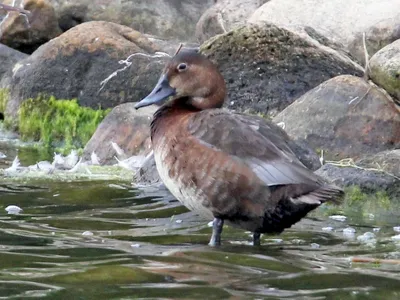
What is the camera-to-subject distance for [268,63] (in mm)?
10141

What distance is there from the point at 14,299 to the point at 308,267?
1560 millimetres

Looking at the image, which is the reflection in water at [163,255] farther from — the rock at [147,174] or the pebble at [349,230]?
the rock at [147,174]

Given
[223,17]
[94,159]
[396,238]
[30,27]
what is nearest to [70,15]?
[30,27]

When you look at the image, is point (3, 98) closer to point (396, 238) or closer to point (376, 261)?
point (396, 238)

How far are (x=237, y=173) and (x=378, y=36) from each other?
6620 mm

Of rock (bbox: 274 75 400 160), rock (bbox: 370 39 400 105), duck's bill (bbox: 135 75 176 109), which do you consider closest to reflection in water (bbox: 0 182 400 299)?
duck's bill (bbox: 135 75 176 109)

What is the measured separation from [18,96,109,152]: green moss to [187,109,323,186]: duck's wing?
5440 mm

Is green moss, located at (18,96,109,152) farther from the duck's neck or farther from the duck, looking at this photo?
the duck

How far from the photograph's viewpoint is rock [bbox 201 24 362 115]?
10.1 meters

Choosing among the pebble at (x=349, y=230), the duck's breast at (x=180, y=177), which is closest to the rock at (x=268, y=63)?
the pebble at (x=349, y=230)

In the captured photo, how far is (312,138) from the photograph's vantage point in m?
8.64

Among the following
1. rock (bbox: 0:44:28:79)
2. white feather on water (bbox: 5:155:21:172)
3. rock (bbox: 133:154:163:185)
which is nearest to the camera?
rock (bbox: 133:154:163:185)

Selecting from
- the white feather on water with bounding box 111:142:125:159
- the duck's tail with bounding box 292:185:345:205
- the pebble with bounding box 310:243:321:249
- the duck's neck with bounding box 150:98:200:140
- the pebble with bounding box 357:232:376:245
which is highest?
the duck's neck with bounding box 150:98:200:140

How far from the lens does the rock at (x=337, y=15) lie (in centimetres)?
1218
